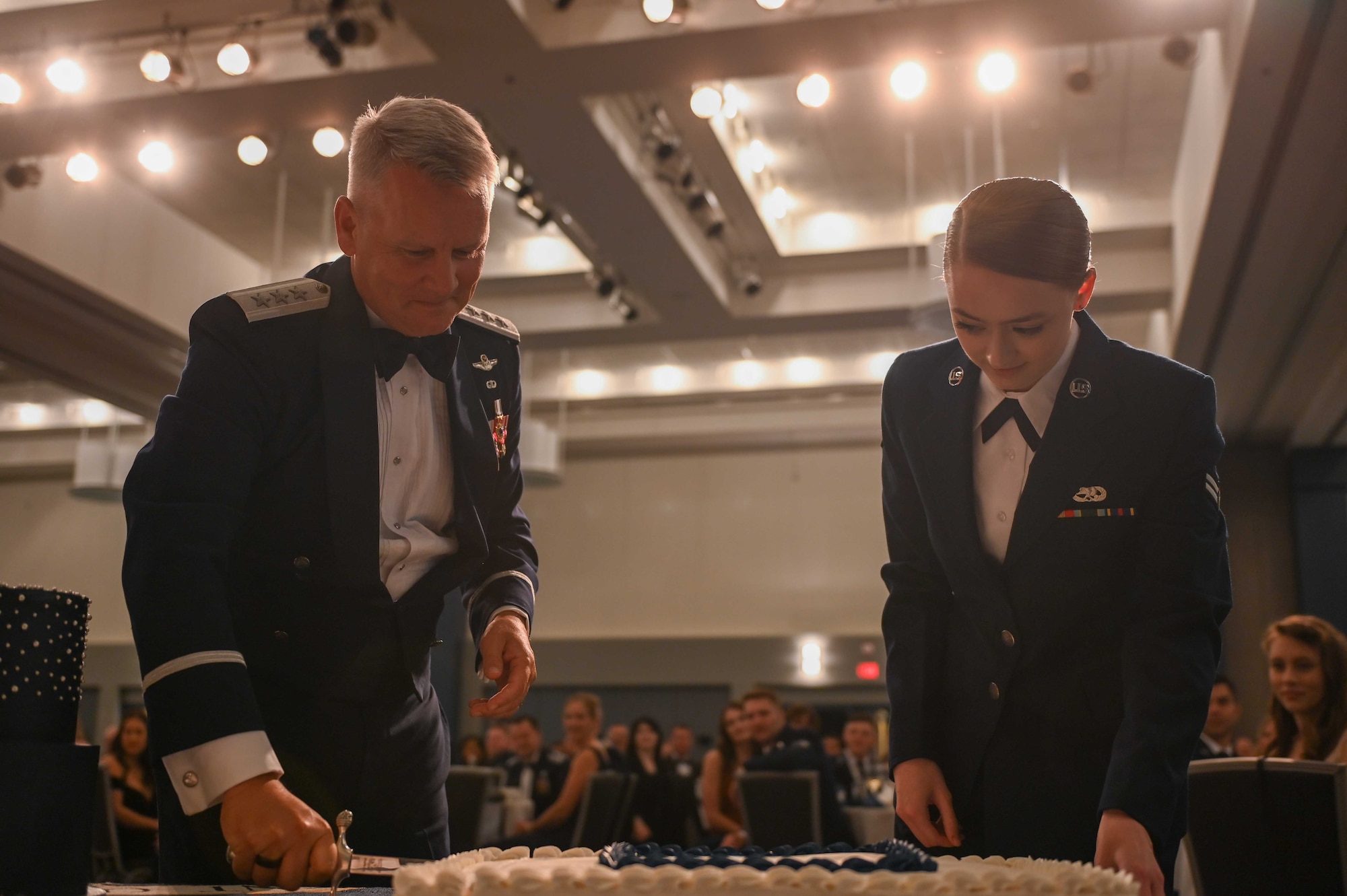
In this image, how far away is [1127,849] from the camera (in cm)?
105

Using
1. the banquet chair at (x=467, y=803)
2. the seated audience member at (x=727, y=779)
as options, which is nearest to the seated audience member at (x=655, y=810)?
the seated audience member at (x=727, y=779)

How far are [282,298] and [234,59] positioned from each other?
394 cm

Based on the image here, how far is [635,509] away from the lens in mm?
12352

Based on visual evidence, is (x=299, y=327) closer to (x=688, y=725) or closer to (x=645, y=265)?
(x=645, y=265)

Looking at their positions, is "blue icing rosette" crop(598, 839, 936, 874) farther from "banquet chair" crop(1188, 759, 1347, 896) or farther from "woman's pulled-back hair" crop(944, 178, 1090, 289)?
"banquet chair" crop(1188, 759, 1347, 896)

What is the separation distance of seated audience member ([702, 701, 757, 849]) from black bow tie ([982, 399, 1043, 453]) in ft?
18.0

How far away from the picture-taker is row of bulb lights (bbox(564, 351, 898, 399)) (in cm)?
1042

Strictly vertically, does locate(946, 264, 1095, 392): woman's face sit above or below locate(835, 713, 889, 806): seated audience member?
above

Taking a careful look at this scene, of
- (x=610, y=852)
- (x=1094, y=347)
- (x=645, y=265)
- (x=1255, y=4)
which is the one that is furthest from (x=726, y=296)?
(x=610, y=852)

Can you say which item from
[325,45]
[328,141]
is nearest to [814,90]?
[325,45]

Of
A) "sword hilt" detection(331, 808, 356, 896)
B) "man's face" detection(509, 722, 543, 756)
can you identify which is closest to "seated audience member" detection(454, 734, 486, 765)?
"man's face" detection(509, 722, 543, 756)

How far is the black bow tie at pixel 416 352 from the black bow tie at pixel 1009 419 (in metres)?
0.63

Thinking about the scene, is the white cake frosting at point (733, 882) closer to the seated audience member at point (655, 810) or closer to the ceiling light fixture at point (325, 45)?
the ceiling light fixture at point (325, 45)

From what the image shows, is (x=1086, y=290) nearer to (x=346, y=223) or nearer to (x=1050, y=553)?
(x=1050, y=553)
